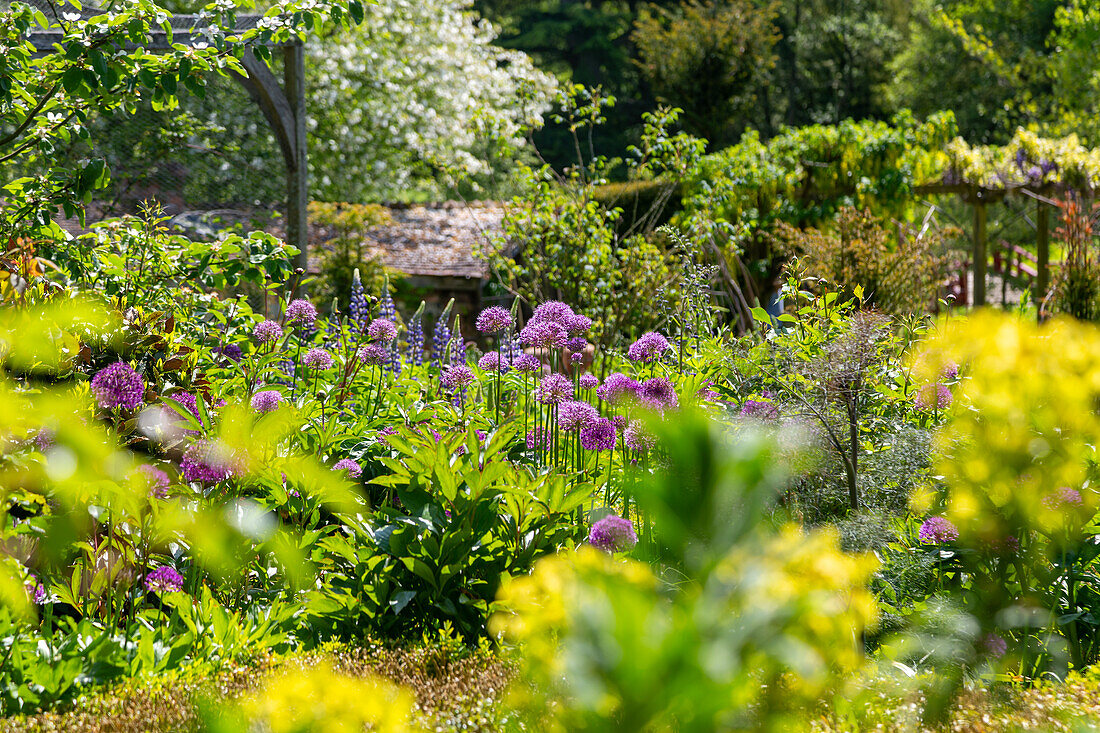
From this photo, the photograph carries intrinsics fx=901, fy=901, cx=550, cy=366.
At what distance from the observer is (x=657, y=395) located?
2.45m

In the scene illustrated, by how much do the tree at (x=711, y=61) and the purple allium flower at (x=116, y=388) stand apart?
1670 centimetres

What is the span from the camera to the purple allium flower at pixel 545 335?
107 inches

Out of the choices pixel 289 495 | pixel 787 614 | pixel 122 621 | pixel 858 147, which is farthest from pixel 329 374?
pixel 858 147

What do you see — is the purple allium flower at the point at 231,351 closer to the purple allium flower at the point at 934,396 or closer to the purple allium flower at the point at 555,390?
the purple allium flower at the point at 555,390

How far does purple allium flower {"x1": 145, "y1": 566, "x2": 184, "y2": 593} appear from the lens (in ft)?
7.11

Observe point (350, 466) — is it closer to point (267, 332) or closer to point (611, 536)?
point (267, 332)

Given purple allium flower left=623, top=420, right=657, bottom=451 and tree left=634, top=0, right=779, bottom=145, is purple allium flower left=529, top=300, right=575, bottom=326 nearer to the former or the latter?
purple allium flower left=623, top=420, right=657, bottom=451

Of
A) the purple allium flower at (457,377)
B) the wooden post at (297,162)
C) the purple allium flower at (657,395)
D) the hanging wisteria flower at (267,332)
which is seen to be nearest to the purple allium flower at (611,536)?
the purple allium flower at (657,395)

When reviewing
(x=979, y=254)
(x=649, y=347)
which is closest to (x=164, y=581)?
(x=649, y=347)

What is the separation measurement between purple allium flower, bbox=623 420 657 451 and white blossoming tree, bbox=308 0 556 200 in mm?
9812

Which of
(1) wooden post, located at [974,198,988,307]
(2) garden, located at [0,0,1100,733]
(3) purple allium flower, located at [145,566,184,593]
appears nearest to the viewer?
(2) garden, located at [0,0,1100,733]

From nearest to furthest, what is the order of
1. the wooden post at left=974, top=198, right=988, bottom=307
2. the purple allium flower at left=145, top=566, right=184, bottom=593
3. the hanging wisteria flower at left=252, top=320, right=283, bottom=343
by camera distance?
the purple allium flower at left=145, top=566, right=184, bottom=593
the hanging wisteria flower at left=252, top=320, right=283, bottom=343
the wooden post at left=974, top=198, right=988, bottom=307

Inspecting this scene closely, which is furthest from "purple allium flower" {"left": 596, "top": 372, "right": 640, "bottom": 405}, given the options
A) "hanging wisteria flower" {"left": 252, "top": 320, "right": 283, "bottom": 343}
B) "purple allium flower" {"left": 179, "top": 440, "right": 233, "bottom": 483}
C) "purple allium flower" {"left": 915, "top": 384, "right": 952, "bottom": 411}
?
"hanging wisteria flower" {"left": 252, "top": 320, "right": 283, "bottom": 343}

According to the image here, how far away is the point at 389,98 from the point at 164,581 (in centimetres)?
1193
